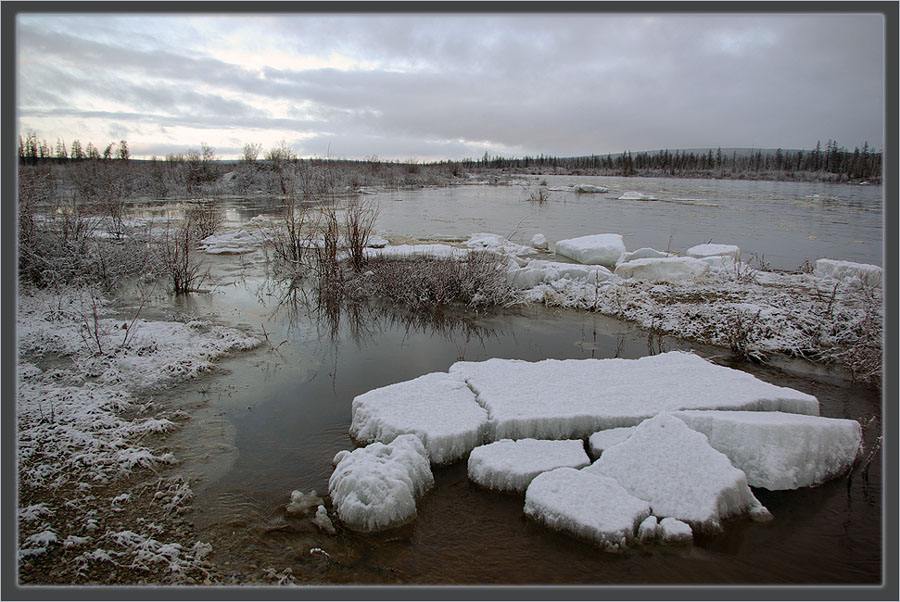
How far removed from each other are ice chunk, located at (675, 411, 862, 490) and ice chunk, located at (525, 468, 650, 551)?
105 cm

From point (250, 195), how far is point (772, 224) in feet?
90.6

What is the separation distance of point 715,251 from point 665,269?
207 centimetres

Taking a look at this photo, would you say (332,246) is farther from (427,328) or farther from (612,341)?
(612,341)

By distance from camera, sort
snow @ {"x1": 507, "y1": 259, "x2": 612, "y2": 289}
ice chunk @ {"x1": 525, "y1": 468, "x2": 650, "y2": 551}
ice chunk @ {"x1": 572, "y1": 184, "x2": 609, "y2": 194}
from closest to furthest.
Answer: ice chunk @ {"x1": 525, "y1": 468, "x2": 650, "y2": 551} < snow @ {"x1": 507, "y1": 259, "x2": 612, "y2": 289} < ice chunk @ {"x1": 572, "y1": 184, "x2": 609, "y2": 194}

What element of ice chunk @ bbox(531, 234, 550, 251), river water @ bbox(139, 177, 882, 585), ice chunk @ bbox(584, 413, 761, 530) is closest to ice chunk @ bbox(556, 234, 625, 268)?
A: ice chunk @ bbox(531, 234, 550, 251)

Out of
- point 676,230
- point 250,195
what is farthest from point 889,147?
point 250,195

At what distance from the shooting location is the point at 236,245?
13219mm

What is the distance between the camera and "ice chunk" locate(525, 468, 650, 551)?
301 cm

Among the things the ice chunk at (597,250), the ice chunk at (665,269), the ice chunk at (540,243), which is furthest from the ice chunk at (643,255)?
the ice chunk at (540,243)

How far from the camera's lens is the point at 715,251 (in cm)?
1056

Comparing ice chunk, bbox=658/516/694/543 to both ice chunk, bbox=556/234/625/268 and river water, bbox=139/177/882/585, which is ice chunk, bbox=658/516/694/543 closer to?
river water, bbox=139/177/882/585

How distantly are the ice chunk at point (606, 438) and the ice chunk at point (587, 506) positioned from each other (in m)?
0.48

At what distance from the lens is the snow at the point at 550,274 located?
910 cm

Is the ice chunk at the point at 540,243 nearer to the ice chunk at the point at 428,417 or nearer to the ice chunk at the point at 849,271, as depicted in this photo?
the ice chunk at the point at 849,271
